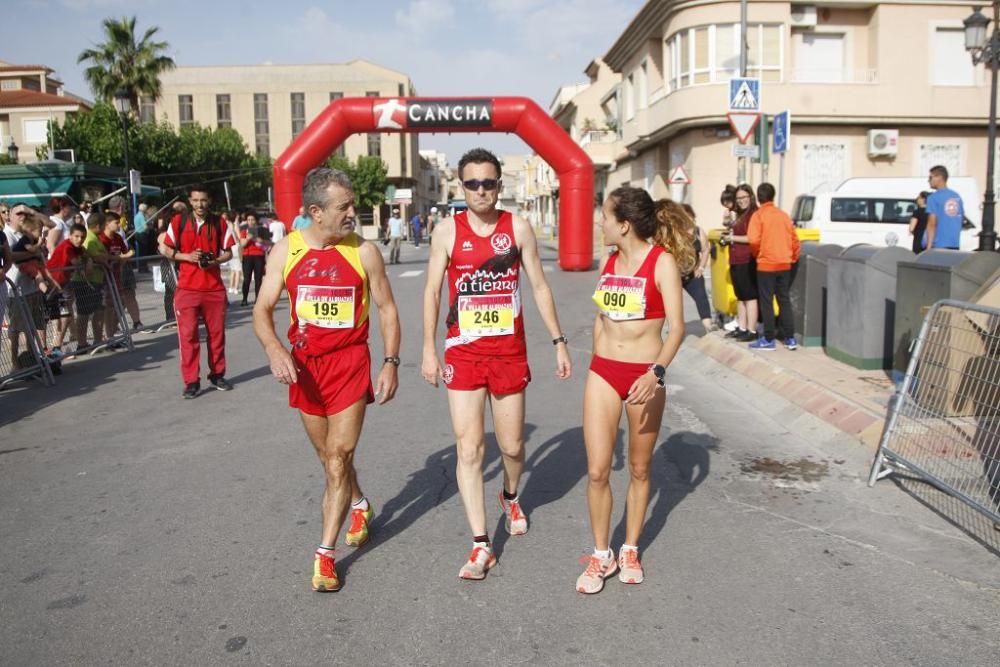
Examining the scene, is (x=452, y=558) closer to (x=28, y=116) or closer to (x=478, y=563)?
(x=478, y=563)

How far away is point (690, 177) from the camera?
30875 mm

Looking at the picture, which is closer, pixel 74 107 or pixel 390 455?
pixel 390 455

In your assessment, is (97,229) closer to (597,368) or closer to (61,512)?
(61,512)

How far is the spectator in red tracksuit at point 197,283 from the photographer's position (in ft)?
26.4

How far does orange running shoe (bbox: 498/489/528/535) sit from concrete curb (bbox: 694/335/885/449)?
2.73 meters

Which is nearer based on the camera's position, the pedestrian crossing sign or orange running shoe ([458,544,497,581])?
orange running shoe ([458,544,497,581])

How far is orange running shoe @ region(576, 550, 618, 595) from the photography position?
3705mm

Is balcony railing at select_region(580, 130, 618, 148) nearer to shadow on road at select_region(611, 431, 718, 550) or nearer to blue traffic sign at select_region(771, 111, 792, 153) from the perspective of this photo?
blue traffic sign at select_region(771, 111, 792, 153)

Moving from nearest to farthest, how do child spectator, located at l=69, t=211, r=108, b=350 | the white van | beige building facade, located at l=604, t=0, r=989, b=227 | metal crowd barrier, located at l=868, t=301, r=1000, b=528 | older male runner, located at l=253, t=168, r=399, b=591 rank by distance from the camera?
older male runner, located at l=253, t=168, r=399, b=591 → metal crowd barrier, located at l=868, t=301, r=1000, b=528 → child spectator, located at l=69, t=211, r=108, b=350 → the white van → beige building facade, located at l=604, t=0, r=989, b=227

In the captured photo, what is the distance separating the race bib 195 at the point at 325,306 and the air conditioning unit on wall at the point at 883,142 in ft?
98.7

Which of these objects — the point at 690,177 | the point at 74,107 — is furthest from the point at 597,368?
the point at 74,107

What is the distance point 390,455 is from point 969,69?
31559 mm

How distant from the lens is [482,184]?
159 inches

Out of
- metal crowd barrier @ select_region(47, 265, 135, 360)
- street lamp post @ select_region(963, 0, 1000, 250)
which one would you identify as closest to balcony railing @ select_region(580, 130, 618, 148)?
street lamp post @ select_region(963, 0, 1000, 250)
